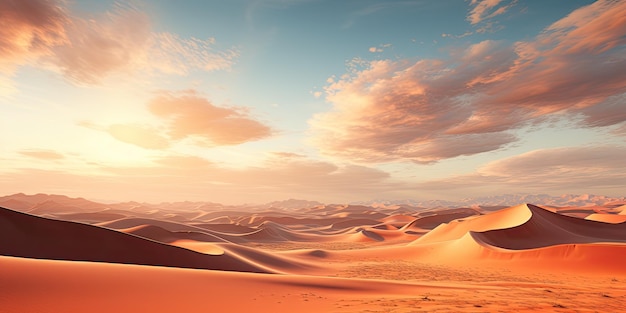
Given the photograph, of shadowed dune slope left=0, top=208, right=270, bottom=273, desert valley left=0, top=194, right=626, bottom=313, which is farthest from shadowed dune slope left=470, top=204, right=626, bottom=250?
shadowed dune slope left=0, top=208, right=270, bottom=273

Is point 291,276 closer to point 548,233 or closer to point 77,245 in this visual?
point 77,245

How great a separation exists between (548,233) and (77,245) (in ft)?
116

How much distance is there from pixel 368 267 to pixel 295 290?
14.4m

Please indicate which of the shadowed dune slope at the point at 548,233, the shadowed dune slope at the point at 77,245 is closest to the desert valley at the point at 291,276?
the shadowed dune slope at the point at 77,245

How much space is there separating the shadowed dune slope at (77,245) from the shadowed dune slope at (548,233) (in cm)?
2234

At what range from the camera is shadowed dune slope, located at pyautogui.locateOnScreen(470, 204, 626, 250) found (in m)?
26.6

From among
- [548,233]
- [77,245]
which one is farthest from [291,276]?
[548,233]

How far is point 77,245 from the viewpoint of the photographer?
38.5 ft

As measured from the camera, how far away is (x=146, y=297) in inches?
236

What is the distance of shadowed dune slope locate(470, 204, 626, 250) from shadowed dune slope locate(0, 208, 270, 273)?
22.3 meters

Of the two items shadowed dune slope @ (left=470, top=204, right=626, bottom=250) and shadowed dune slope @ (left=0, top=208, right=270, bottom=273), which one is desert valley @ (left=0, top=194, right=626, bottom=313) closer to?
shadowed dune slope @ (left=0, top=208, right=270, bottom=273)

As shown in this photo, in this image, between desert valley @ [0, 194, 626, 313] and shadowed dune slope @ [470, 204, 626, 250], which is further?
shadowed dune slope @ [470, 204, 626, 250]

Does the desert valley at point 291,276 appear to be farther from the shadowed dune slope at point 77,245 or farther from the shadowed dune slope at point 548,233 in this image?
the shadowed dune slope at point 548,233

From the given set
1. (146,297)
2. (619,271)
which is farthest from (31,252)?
(619,271)
